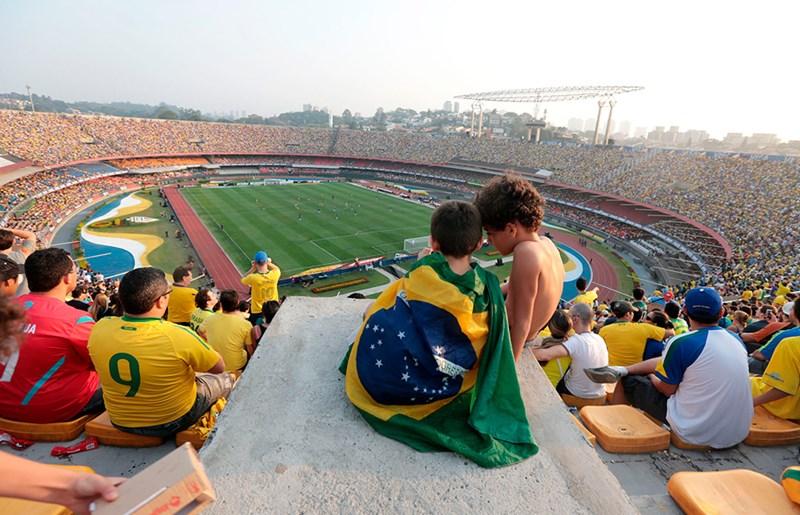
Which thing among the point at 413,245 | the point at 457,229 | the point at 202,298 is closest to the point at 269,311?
the point at 202,298

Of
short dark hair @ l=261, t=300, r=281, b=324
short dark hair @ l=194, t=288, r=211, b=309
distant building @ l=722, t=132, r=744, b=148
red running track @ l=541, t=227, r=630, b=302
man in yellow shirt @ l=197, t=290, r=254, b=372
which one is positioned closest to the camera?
man in yellow shirt @ l=197, t=290, r=254, b=372

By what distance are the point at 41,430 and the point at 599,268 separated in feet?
107

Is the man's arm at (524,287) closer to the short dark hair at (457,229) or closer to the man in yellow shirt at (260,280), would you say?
the short dark hair at (457,229)

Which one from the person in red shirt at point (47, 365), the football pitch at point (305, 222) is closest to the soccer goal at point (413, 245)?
the football pitch at point (305, 222)

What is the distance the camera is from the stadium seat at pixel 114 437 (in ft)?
10.4

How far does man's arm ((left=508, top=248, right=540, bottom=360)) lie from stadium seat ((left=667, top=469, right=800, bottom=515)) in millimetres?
1339

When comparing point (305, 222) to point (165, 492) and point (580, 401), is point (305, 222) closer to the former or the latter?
point (580, 401)

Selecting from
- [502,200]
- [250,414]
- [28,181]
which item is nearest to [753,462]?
[502,200]

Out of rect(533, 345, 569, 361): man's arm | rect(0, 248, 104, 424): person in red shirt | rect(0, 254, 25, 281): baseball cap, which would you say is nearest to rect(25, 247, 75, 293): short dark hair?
rect(0, 248, 104, 424): person in red shirt

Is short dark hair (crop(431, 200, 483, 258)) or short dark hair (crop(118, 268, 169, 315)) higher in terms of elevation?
short dark hair (crop(431, 200, 483, 258))

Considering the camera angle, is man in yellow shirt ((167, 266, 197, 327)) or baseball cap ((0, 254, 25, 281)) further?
man in yellow shirt ((167, 266, 197, 327))

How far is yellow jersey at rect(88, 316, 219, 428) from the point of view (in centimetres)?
295

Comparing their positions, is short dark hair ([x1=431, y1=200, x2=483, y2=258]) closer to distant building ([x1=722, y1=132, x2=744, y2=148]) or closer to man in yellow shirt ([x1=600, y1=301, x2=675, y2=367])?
man in yellow shirt ([x1=600, y1=301, x2=675, y2=367])

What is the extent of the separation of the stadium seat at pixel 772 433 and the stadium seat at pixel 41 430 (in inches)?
225
